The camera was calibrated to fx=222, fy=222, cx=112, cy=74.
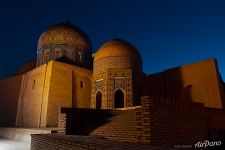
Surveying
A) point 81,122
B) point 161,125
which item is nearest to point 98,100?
point 81,122

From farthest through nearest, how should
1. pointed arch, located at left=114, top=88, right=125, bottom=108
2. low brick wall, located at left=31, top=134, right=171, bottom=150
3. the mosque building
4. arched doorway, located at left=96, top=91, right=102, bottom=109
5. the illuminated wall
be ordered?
arched doorway, located at left=96, top=91, right=102, bottom=109 < pointed arch, located at left=114, top=88, right=125, bottom=108 < the illuminated wall < the mosque building < low brick wall, located at left=31, top=134, right=171, bottom=150

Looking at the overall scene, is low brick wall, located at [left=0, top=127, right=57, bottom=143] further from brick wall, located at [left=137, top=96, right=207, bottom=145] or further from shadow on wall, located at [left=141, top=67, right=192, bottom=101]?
shadow on wall, located at [left=141, top=67, right=192, bottom=101]

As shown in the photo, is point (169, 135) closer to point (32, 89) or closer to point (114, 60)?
point (114, 60)

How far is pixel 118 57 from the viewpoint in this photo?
14.9 m

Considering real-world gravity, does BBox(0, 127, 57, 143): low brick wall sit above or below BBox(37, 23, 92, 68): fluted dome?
below

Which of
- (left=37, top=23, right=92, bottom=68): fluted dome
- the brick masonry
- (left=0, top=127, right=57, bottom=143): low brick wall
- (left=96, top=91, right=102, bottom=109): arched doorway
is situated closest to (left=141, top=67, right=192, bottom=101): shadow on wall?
(left=96, top=91, right=102, bottom=109): arched doorway

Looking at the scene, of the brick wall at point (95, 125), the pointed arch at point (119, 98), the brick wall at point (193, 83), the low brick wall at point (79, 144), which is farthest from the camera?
the pointed arch at point (119, 98)

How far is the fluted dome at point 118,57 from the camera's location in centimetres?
1488

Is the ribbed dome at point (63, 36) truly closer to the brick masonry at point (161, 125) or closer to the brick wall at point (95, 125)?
the brick wall at point (95, 125)

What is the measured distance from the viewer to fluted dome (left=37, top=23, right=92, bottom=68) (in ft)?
60.9

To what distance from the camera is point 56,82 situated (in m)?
14.7

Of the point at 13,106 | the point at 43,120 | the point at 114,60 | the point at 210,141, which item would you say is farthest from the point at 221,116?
the point at 13,106

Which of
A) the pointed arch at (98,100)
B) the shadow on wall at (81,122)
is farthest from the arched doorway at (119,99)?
the shadow on wall at (81,122)

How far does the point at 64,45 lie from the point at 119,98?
709cm
